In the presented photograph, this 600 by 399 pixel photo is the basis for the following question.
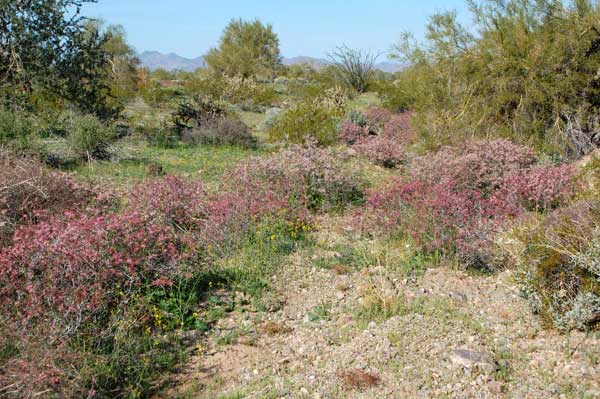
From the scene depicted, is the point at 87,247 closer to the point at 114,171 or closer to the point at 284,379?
the point at 284,379

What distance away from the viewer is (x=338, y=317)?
4.87 meters

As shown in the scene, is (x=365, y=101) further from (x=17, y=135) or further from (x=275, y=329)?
(x=275, y=329)

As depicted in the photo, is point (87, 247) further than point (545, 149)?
No

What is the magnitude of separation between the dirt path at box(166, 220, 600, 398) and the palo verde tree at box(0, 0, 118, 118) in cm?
967

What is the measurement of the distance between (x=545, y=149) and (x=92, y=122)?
8.62 meters

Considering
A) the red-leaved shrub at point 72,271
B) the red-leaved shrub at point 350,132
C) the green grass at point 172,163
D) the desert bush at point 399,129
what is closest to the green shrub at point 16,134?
the green grass at point 172,163

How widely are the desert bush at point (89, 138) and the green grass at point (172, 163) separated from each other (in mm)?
351

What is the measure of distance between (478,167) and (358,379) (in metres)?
5.48

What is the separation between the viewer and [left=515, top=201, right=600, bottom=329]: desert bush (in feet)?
13.5

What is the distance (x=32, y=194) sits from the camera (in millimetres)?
6227

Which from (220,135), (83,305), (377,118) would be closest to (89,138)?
(220,135)

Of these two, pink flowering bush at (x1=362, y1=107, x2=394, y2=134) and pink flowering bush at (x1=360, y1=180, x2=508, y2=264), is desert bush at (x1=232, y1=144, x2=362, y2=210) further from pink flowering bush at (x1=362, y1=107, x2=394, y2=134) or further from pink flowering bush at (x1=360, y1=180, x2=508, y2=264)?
pink flowering bush at (x1=362, y1=107, x2=394, y2=134)

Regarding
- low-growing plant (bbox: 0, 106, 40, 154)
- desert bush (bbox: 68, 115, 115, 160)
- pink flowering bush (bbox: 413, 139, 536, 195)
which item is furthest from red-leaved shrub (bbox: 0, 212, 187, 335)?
desert bush (bbox: 68, 115, 115, 160)

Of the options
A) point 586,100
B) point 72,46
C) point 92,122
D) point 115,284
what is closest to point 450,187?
A: point 586,100
